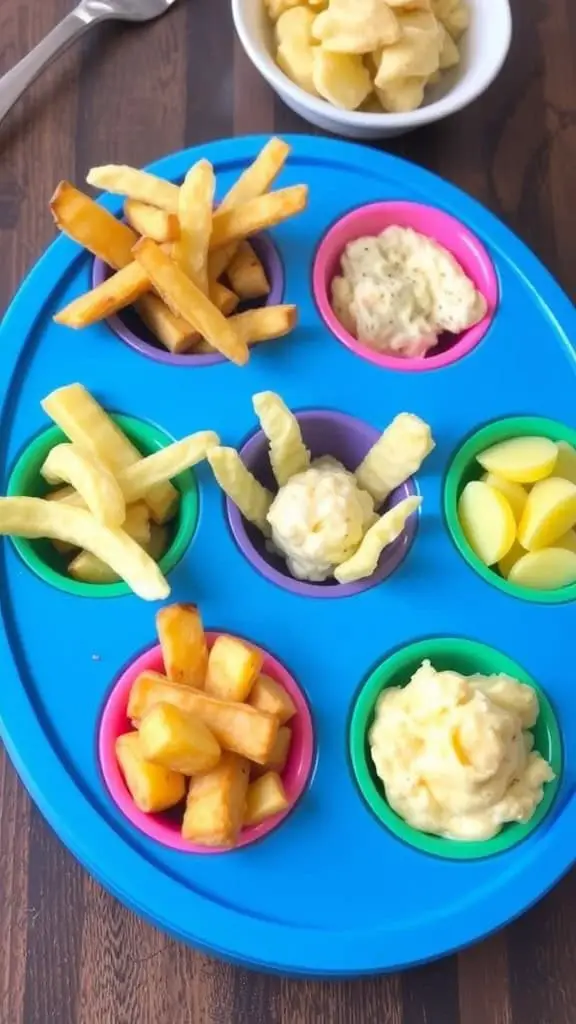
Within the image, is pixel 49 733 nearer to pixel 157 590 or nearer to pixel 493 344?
pixel 157 590

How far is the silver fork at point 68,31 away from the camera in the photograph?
1.25m

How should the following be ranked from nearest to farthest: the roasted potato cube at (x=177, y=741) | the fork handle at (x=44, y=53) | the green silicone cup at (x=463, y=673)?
the roasted potato cube at (x=177, y=741) < the green silicone cup at (x=463, y=673) < the fork handle at (x=44, y=53)

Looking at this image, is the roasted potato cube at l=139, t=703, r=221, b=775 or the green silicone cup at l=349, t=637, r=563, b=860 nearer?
the roasted potato cube at l=139, t=703, r=221, b=775

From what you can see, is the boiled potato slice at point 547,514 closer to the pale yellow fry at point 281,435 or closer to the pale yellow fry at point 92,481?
the pale yellow fry at point 281,435

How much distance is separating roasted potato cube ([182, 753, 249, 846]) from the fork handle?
30.1 inches

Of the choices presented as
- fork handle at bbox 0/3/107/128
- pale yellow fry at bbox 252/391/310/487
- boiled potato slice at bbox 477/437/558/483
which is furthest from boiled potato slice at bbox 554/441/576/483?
fork handle at bbox 0/3/107/128

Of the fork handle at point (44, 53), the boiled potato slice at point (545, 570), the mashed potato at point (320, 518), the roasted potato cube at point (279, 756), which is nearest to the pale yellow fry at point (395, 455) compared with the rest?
the mashed potato at point (320, 518)

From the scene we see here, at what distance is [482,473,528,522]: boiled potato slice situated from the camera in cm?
103

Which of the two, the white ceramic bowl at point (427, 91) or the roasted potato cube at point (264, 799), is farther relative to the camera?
the white ceramic bowl at point (427, 91)

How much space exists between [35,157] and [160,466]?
51cm

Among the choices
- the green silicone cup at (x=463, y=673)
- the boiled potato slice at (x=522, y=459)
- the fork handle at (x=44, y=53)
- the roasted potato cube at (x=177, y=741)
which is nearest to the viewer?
the roasted potato cube at (x=177, y=741)

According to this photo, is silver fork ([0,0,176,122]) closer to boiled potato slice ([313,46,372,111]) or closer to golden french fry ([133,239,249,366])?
boiled potato slice ([313,46,372,111])

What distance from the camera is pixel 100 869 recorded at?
0.89m

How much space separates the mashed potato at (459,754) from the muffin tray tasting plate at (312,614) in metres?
0.04
